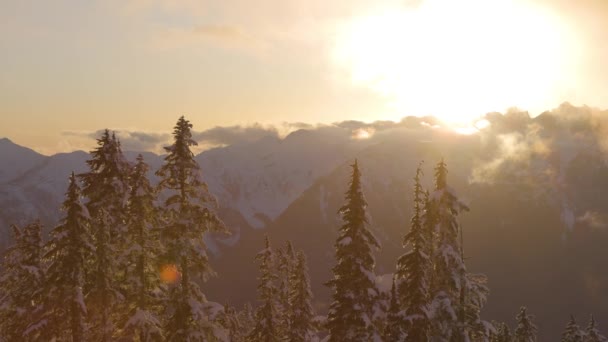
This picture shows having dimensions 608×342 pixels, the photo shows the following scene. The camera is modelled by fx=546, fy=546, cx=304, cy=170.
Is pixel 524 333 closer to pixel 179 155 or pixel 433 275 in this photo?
pixel 433 275

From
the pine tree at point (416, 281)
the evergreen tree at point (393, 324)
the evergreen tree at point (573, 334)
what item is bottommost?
the evergreen tree at point (573, 334)

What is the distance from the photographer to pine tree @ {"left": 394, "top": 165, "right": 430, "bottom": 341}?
94.0ft

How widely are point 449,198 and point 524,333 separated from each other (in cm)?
2981

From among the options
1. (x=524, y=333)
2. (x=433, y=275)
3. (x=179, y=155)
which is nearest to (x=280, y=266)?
(x=524, y=333)

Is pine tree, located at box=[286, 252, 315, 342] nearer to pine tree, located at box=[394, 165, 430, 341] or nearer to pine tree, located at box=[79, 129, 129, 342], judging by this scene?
pine tree, located at box=[394, 165, 430, 341]

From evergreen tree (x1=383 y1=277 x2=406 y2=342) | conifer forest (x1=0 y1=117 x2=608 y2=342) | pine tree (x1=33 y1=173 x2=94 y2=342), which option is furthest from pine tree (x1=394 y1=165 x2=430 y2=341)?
pine tree (x1=33 y1=173 x2=94 y2=342)

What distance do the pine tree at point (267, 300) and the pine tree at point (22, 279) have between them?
59.3 feet

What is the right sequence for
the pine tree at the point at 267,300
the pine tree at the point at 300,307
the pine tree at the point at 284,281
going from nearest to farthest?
the pine tree at the point at 267,300, the pine tree at the point at 300,307, the pine tree at the point at 284,281

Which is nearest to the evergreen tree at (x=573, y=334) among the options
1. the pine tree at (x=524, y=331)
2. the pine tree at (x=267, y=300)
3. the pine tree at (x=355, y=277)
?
the pine tree at (x=524, y=331)

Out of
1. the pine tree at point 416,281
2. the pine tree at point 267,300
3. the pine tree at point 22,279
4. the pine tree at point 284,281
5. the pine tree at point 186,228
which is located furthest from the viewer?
the pine tree at point 284,281

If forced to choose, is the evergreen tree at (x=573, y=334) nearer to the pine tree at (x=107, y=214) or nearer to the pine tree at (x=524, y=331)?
the pine tree at (x=524, y=331)

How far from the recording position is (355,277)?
2816 centimetres

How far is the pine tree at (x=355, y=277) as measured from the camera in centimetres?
2803

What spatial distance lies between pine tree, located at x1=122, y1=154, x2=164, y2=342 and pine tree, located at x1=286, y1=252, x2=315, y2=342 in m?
23.1
